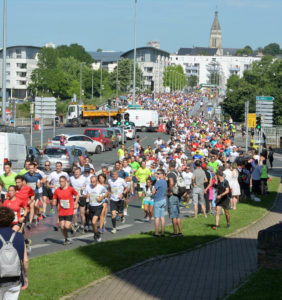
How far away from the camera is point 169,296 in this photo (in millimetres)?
10375

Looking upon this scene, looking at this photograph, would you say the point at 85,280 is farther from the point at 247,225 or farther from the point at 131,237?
the point at 247,225

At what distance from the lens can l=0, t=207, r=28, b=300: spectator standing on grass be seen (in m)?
→ 7.27

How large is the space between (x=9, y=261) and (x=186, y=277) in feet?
16.7

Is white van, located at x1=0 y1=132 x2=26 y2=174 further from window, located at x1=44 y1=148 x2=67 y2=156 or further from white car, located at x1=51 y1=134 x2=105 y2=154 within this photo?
white car, located at x1=51 y1=134 x2=105 y2=154

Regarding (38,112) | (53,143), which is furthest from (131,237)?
(53,143)

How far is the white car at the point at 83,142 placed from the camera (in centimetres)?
4575

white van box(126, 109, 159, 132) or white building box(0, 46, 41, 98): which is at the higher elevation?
white building box(0, 46, 41, 98)

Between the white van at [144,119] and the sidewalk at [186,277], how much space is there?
57.1 metres

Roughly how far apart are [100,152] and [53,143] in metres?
5.61

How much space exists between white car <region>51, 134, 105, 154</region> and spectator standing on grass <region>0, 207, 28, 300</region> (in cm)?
3773

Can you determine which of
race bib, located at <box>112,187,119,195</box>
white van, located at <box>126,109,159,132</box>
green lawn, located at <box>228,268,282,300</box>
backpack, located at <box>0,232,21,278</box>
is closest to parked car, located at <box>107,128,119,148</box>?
white van, located at <box>126,109,159,132</box>

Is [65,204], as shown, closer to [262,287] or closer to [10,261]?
[262,287]

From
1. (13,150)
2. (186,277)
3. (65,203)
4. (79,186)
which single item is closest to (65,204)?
(65,203)

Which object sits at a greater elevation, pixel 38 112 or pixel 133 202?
pixel 38 112
